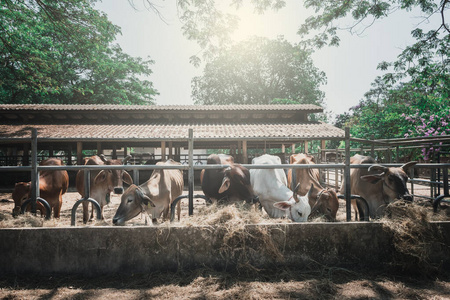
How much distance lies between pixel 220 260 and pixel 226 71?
31.2m

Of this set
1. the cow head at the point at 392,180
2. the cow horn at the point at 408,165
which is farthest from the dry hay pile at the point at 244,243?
the cow horn at the point at 408,165

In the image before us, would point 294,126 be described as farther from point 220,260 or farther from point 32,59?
point 220,260

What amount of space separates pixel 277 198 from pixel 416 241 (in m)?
1.74

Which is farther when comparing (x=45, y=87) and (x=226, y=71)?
(x=226, y=71)

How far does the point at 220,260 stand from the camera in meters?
2.51

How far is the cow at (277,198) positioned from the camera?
330 centimetres

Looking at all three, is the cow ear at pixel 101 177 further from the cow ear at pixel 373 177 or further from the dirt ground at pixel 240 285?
the cow ear at pixel 373 177

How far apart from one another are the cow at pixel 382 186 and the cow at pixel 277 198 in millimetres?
827

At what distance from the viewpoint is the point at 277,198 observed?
389 cm

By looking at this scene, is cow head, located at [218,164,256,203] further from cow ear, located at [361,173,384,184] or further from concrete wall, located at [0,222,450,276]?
cow ear, located at [361,173,384,184]

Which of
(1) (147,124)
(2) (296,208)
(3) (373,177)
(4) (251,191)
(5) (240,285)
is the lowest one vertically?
(5) (240,285)

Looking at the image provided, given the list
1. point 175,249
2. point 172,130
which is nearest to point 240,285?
point 175,249

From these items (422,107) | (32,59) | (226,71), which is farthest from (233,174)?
(226,71)

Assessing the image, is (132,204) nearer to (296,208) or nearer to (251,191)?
(251,191)
